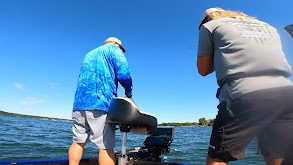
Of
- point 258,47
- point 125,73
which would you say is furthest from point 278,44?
point 125,73

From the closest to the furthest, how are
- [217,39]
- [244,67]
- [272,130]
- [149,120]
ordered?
1. [272,130]
2. [244,67]
3. [217,39]
4. [149,120]

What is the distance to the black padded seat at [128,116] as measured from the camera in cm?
220

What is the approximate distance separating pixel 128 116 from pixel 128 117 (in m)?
0.01

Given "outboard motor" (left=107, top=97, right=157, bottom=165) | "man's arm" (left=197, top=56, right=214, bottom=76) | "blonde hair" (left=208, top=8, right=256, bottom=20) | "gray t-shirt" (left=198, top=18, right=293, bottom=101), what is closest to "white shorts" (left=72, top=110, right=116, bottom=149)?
"outboard motor" (left=107, top=97, right=157, bottom=165)

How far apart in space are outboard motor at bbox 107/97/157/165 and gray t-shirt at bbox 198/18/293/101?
107cm

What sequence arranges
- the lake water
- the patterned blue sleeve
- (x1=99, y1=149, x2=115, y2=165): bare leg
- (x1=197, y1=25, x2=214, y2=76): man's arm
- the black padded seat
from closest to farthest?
(x1=197, y1=25, x2=214, y2=76): man's arm
the black padded seat
(x1=99, y1=149, x2=115, y2=165): bare leg
the patterned blue sleeve
the lake water

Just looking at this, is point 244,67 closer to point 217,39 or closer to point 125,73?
point 217,39

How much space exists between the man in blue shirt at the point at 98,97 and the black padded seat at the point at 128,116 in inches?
8.2

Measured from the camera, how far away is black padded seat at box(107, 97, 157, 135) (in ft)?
7.21

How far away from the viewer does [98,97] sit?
2.51 m

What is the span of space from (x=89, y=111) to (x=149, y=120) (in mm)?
767

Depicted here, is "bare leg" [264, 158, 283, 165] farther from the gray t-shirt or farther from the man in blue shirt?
the man in blue shirt

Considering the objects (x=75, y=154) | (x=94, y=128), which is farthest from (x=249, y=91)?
(x=75, y=154)

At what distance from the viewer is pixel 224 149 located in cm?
122
